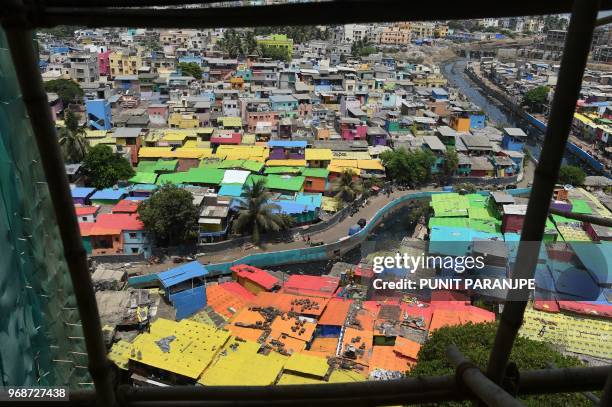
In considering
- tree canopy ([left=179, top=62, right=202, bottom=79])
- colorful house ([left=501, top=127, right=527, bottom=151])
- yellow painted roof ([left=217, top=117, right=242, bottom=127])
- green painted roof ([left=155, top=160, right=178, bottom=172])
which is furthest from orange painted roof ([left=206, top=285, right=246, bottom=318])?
tree canopy ([left=179, top=62, right=202, bottom=79])

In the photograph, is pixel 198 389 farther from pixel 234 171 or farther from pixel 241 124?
pixel 241 124

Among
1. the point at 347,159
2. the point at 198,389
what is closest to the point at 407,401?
the point at 198,389

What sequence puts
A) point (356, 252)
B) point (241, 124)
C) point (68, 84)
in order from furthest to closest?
point (68, 84) → point (241, 124) → point (356, 252)

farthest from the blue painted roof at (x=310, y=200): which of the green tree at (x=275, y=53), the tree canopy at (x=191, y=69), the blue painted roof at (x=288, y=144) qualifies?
the green tree at (x=275, y=53)

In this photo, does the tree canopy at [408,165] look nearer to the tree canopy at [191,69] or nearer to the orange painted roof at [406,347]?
the orange painted roof at [406,347]

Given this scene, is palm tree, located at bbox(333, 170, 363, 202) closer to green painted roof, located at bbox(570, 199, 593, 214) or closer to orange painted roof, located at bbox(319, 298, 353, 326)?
green painted roof, located at bbox(570, 199, 593, 214)
